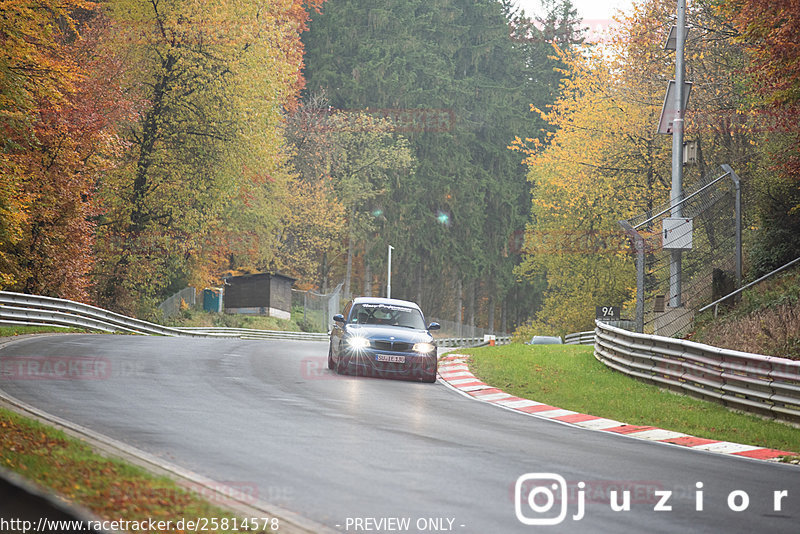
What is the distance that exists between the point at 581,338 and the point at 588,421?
31514mm

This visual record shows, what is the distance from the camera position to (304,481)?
8.35 metres

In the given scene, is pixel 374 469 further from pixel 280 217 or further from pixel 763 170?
pixel 280 217

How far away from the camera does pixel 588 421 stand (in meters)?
15.2

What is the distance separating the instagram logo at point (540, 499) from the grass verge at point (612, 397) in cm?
556

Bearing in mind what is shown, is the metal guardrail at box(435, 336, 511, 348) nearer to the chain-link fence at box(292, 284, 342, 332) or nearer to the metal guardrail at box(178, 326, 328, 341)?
the chain-link fence at box(292, 284, 342, 332)

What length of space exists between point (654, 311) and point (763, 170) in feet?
19.6

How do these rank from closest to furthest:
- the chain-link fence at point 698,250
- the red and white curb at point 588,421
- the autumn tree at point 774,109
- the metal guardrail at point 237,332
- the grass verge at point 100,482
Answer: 1. the grass verge at point 100,482
2. the red and white curb at point 588,421
3. the autumn tree at point 774,109
4. the chain-link fence at point 698,250
5. the metal guardrail at point 237,332

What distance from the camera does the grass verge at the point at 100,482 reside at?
249 inches

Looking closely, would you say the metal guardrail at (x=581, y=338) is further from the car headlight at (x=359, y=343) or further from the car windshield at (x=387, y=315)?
the car headlight at (x=359, y=343)

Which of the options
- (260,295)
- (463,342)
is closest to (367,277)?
(463,342)

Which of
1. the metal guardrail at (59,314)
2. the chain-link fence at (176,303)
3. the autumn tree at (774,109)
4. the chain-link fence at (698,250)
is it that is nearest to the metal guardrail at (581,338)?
the autumn tree at (774,109)

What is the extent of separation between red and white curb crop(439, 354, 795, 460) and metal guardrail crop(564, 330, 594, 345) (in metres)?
22.9

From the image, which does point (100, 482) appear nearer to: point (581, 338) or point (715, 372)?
point (715, 372)

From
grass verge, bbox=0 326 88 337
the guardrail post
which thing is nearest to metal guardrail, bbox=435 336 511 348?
grass verge, bbox=0 326 88 337
